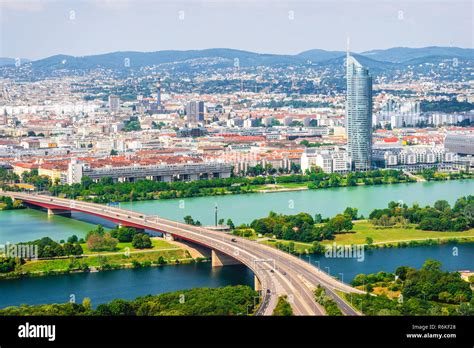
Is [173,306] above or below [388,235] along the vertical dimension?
above

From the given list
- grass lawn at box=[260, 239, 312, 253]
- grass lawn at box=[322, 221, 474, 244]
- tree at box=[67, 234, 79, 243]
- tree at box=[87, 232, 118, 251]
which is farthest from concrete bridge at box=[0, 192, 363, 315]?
grass lawn at box=[322, 221, 474, 244]

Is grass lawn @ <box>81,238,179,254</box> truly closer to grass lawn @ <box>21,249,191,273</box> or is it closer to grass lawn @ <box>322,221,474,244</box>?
grass lawn @ <box>21,249,191,273</box>

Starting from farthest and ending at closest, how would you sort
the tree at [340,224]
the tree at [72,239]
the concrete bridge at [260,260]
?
the tree at [340,224]
the tree at [72,239]
the concrete bridge at [260,260]

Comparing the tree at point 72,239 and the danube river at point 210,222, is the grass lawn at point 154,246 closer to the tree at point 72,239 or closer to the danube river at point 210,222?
the tree at point 72,239

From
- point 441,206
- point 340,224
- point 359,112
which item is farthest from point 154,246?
point 359,112

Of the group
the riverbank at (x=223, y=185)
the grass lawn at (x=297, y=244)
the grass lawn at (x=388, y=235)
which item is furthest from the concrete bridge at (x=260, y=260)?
the riverbank at (x=223, y=185)

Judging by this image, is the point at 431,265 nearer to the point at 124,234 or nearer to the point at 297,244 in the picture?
the point at 297,244
